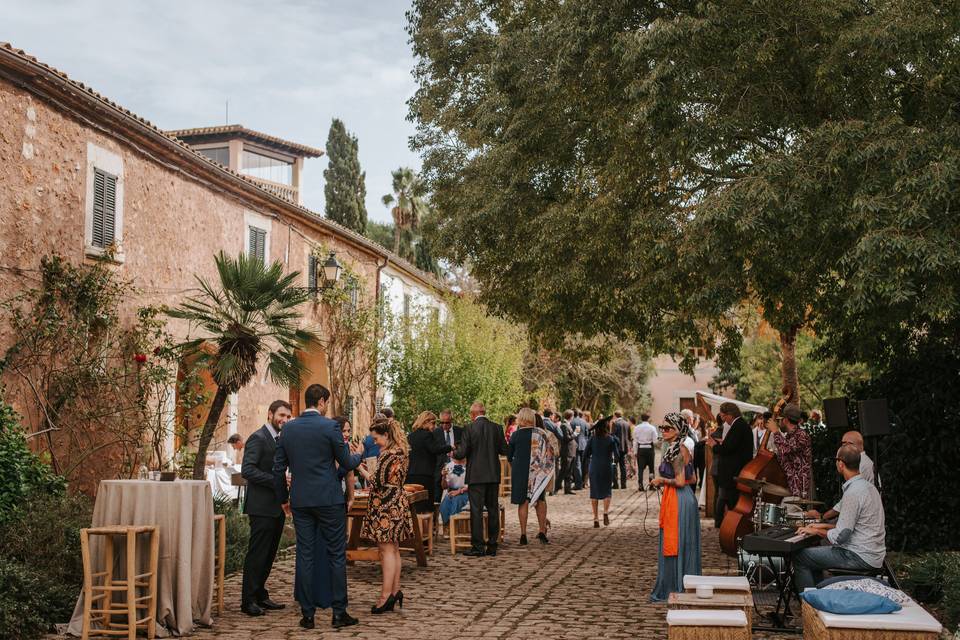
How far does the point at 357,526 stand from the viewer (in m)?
12.0

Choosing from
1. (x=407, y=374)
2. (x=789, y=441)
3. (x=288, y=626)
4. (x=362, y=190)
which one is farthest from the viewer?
(x=362, y=190)

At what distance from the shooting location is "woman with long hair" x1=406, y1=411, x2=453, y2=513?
13.5 m

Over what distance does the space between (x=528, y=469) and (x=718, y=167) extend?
5193mm

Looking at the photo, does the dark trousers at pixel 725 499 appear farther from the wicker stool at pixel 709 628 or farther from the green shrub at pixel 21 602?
the green shrub at pixel 21 602

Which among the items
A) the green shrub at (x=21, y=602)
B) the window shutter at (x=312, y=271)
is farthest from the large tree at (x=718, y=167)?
the window shutter at (x=312, y=271)

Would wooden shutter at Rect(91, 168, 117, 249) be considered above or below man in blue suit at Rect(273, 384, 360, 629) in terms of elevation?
above

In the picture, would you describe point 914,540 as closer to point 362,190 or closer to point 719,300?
point 719,300

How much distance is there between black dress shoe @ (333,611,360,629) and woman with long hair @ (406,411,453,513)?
14.8 feet

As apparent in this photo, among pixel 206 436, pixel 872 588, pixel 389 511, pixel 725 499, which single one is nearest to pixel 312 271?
pixel 206 436

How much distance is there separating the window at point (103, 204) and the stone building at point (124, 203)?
2 cm

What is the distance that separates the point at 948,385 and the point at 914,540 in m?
2.10

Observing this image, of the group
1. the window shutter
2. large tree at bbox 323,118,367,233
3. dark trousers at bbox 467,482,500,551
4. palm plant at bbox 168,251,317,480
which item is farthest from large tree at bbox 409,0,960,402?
large tree at bbox 323,118,367,233

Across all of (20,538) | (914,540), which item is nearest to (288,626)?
(20,538)

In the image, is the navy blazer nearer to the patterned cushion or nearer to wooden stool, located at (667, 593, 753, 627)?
wooden stool, located at (667, 593, 753, 627)
